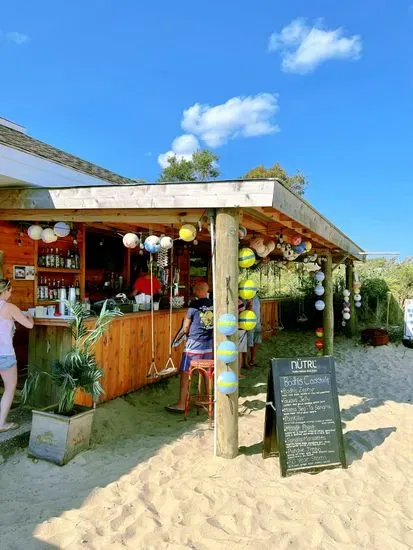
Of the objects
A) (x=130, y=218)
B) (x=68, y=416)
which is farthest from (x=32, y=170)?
(x=68, y=416)

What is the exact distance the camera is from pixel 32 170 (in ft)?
15.1

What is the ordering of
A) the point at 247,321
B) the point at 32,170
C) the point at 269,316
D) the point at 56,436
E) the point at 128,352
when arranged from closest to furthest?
1. the point at 56,436
2. the point at 247,321
3. the point at 32,170
4. the point at 128,352
5. the point at 269,316

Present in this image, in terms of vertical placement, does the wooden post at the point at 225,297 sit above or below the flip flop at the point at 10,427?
above

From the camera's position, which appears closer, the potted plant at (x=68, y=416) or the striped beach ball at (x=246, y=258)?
the potted plant at (x=68, y=416)

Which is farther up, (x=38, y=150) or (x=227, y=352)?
(x=38, y=150)

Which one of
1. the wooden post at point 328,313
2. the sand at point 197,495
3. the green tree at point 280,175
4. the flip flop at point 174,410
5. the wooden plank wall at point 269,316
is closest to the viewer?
the sand at point 197,495

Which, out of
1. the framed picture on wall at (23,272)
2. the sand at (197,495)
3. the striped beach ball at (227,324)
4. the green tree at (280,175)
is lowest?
the sand at (197,495)

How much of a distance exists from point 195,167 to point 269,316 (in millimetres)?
20381

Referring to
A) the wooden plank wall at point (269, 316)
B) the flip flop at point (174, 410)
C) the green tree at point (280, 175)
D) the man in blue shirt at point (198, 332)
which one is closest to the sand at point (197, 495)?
the flip flop at point (174, 410)

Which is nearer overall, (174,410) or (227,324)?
(227,324)

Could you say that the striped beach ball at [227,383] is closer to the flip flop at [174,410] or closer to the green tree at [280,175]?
the flip flop at [174,410]

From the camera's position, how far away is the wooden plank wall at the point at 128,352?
5504 millimetres

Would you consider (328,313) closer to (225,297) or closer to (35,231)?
(225,297)

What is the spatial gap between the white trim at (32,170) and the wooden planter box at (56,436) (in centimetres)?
229
